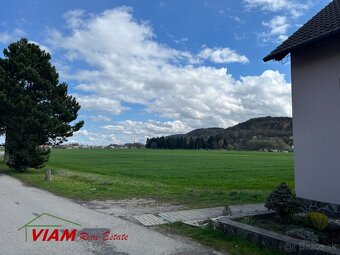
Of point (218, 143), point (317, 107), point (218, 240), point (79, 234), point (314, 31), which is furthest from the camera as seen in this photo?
point (218, 143)

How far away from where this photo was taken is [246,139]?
180m

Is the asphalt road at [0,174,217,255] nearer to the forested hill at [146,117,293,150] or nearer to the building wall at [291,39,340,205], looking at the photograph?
the building wall at [291,39,340,205]

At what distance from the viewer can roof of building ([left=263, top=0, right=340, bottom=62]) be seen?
8305 millimetres

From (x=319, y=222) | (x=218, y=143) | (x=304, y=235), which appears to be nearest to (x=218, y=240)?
(x=304, y=235)

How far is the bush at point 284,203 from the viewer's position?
7.86m

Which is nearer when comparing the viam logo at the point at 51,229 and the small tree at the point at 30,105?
the viam logo at the point at 51,229

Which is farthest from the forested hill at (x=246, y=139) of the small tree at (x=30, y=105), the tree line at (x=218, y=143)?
the small tree at (x=30, y=105)

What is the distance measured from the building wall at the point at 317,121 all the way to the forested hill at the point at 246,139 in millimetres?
160677

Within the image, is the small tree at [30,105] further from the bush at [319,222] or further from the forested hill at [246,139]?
the forested hill at [246,139]

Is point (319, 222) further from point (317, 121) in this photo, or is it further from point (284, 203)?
point (317, 121)

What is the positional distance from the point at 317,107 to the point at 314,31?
184cm

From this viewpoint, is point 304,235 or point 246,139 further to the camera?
point 246,139

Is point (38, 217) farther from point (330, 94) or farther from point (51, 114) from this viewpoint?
point (51, 114)

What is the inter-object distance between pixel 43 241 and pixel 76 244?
0.76 meters
